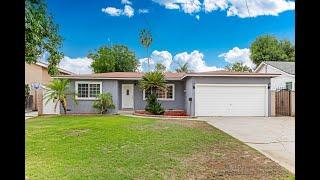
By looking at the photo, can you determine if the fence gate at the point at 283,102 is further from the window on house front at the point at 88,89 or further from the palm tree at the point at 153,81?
the window on house front at the point at 88,89

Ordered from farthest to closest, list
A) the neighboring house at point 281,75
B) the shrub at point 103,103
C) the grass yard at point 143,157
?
the neighboring house at point 281,75 < the shrub at point 103,103 < the grass yard at point 143,157

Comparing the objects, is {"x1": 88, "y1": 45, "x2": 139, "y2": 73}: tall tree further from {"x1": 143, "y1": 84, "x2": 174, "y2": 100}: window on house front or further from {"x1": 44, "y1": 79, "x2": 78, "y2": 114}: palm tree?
{"x1": 44, "y1": 79, "x2": 78, "y2": 114}: palm tree

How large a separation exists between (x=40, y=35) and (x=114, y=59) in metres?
31.1

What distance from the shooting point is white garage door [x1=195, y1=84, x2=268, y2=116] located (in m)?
21.2

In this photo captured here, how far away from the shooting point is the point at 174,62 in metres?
39.1

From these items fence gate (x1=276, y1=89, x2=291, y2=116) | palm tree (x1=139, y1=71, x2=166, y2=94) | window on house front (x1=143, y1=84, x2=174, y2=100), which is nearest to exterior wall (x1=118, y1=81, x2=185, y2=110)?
window on house front (x1=143, y1=84, x2=174, y2=100)

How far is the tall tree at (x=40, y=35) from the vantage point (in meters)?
7.11

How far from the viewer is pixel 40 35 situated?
807 centimetres

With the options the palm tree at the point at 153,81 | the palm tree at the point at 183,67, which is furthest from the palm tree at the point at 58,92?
the palm tree at the point at 183,67

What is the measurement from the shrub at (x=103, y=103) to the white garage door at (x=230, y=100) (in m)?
5.46

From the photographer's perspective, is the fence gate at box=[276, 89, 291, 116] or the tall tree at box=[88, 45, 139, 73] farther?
the tall tree at box=[88, 45, 139, 73]

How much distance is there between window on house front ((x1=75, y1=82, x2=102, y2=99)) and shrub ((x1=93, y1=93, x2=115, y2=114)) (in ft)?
2.22

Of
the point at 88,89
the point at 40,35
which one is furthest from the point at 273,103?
the point at 40,35
